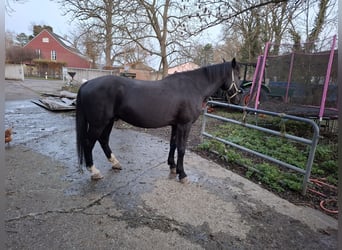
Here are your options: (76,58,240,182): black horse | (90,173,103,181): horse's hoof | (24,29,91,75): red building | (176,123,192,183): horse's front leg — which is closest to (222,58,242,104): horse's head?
(76,58,240,182): black horse

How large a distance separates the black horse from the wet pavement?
330mm

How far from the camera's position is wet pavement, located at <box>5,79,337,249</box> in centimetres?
162

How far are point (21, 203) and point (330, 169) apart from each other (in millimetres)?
4070

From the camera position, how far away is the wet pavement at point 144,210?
1.62 m

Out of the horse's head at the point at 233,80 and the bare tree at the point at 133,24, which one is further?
the bare tree at the point at 133,24

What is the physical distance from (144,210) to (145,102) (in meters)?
1.15

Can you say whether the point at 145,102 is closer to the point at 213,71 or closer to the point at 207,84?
the point at 207,84

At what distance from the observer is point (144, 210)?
1.99 m

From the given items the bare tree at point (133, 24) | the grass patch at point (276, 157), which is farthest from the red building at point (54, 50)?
the grass patch at point (276, 157)

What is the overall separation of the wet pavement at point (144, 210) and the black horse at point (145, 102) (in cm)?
33

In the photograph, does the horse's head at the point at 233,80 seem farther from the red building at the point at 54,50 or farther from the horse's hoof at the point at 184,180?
the red building at the point at 54,50

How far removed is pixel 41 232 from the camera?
1611 mm

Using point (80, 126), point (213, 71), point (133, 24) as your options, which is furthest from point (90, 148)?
point (133, 24)

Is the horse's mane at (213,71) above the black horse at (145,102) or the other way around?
above
